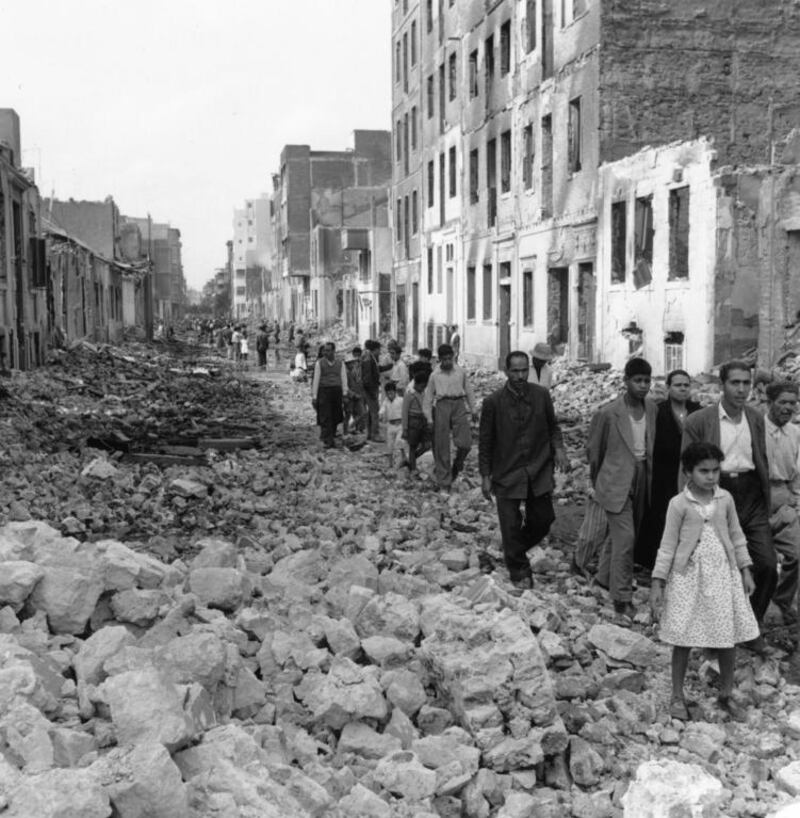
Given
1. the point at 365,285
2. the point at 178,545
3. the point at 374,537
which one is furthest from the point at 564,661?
the point at 365,285

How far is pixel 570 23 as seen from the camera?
23.3 meters

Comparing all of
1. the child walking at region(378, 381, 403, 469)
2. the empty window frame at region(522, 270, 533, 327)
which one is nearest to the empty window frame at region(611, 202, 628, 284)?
the empty window frame at region(522, 270, 533, 327)

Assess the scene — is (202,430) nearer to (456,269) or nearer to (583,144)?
(583,144)

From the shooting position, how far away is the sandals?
212 inches

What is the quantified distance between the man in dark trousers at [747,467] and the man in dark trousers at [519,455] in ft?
5.24

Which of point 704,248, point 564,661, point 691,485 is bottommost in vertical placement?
point 564,661

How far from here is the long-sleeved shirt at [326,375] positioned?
15062 mm

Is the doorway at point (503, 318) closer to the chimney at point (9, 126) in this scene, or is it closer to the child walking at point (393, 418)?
the chimney at point (9, 126)

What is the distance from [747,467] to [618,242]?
16187 mm

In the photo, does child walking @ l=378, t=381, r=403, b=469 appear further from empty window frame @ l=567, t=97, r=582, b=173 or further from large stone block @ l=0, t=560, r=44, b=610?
empty window frame @ l=567, t=97, r=582, b=173

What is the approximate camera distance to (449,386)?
36.9 feet

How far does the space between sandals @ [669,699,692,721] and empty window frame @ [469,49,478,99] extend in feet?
92.6

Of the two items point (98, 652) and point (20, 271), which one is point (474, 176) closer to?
point (20, 271)

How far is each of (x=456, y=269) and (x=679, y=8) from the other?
13055 millimetres
